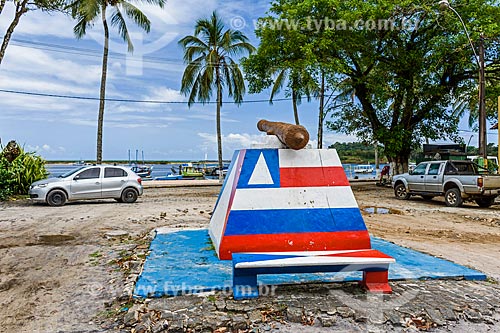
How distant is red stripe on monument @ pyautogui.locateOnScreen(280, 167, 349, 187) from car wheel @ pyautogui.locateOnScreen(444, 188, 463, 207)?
10.9m

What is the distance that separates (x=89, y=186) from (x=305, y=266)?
12678mm

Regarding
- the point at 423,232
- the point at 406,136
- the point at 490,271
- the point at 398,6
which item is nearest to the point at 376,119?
the point at 406,136

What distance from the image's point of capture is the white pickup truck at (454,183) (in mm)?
13883

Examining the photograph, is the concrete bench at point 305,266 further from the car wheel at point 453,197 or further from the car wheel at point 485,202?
the car wheel at point 485,202

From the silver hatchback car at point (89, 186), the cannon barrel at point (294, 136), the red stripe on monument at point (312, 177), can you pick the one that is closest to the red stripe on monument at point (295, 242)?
the red stripe on monument at point (312, 177)

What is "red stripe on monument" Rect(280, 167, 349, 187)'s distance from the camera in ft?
18.0

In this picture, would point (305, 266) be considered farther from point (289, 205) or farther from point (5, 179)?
point (5, 179)

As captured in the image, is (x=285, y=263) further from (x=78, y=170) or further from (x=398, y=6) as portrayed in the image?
(x=398, y=6)

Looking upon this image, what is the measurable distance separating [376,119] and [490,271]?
1795 cm

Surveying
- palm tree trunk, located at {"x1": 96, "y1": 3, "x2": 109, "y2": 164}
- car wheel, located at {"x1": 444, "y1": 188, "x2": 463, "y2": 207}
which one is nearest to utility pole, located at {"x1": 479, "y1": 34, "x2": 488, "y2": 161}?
car wheel, located at {"x1": 444, "y1": 188, "x2": 463, "y2": 207}

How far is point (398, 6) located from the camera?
1836 centimetres

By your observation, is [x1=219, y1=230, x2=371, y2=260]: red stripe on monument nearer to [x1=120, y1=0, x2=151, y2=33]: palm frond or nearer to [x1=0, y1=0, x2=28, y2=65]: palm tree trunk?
[x1=0, y1=0, x2=28, y2=65]: palm tree trunk

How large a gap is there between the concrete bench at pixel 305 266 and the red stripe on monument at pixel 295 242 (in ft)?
2.45

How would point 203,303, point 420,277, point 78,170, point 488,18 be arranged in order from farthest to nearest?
point 488,18, point 78,170, point 420,277, point 203,303
